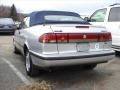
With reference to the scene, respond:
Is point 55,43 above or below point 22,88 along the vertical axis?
above

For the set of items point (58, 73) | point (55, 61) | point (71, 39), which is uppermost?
point (71, 39)

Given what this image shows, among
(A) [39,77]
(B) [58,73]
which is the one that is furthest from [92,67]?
(A) [39,77]

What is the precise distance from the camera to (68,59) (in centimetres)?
614

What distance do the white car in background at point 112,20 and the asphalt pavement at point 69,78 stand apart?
133 cm

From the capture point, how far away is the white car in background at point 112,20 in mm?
9656

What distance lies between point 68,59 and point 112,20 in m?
4.36

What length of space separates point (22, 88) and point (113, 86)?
1.85 metres

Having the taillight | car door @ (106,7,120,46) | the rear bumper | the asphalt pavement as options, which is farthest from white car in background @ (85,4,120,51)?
the taillight

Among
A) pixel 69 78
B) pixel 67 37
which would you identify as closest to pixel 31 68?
pixel 69 78

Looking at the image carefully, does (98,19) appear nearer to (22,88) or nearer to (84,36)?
(84,36)

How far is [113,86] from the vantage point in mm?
6266

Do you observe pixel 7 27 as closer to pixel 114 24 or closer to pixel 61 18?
pixel 114 24

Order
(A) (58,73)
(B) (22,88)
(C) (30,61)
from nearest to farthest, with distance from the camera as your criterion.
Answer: (B) (22,88) → (C) (30,61) → (A) (58,73)

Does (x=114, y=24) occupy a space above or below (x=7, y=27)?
above
